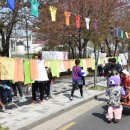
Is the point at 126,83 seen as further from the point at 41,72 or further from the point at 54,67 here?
the point at 54,67

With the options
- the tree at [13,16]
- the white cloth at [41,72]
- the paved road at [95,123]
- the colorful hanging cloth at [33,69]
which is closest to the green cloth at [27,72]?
the colorful hanging cloth at [33,69]

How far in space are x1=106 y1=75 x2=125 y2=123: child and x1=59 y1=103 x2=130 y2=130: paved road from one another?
0.21 meters

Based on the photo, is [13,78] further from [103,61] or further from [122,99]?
[103,61]

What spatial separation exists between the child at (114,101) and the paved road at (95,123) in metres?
0.21

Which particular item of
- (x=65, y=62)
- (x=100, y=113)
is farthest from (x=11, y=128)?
(x=65, y=62)

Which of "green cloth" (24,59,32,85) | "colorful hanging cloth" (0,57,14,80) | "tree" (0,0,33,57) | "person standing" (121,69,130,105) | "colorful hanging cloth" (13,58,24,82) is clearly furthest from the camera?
"tree" (0,0,33,57)

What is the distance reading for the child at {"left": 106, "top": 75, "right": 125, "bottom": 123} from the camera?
35.7ft

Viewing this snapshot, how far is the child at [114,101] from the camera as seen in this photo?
1089cm

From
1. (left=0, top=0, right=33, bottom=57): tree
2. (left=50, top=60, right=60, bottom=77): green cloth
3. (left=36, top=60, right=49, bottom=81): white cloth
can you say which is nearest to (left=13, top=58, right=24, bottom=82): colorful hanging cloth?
(left=36, top=60, right=49, bottom=81): white cloth

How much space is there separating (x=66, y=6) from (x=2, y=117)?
52.9ft

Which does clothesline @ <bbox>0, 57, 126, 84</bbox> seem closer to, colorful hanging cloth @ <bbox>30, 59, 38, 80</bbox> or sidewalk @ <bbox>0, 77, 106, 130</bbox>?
colorful hanging cloth @ <bbox>30, 59, 38, 80</bbox>

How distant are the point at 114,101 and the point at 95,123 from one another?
2.68ft

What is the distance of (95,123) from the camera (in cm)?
1087

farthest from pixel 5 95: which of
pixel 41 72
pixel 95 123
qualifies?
pixel 95 123
